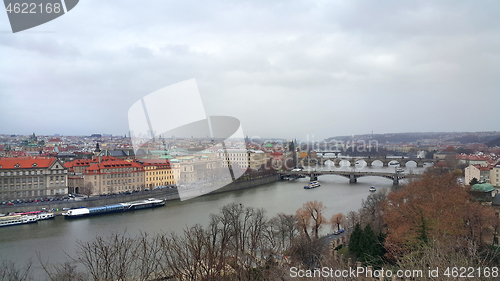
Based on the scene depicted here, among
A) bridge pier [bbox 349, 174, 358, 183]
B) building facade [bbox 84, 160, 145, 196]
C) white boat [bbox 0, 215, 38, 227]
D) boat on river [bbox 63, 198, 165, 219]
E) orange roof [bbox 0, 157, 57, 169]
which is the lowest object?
bridge pier [bbox 349, 174, 358, 183]

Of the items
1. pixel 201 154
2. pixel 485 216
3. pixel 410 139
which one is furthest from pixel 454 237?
pixel 410 139

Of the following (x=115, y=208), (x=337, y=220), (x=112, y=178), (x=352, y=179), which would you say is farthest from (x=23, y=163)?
(x=352, y=179)

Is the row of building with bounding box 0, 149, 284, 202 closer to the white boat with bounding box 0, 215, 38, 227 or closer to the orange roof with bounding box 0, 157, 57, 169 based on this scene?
the orange roof with bounding box 0, 157, 57, 169

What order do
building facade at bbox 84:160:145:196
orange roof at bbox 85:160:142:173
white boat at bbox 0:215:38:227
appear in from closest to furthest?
white boat at bbox 0:215:38:227
building facade at bbox 84:160:145:196
orange roof at bbox 85:160:142:173

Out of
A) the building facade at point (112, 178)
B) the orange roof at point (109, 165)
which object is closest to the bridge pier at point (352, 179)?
the building facade at point (112, 178)

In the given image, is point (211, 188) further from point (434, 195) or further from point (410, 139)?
point (410, 139)

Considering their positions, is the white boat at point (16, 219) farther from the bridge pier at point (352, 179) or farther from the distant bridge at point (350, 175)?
the bridge pier at point (352, 179)

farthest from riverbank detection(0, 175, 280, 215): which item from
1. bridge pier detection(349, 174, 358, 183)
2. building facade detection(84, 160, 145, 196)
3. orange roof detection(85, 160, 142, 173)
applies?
bridge pier detection(349, 174, 358, 183)
